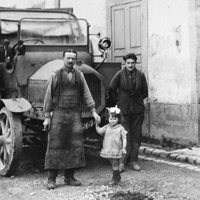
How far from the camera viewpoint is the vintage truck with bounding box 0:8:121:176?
7.62 metres

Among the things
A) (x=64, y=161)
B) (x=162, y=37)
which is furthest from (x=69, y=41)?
(x=64, y=161)

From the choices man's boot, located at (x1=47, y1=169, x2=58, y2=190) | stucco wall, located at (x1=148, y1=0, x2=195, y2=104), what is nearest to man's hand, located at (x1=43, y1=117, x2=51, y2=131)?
man's boot, located at (x1=47, y1=169, x2=58, y2=190)

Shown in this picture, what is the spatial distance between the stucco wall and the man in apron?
346 cm

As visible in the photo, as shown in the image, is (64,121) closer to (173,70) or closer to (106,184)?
(106,184)

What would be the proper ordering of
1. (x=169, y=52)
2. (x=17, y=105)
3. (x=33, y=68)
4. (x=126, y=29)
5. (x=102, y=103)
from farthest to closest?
1. (x=126, y=29)
2. (x=169, y=52)
3. (x=33, y=68)
4. (x=102, y=103)
5. (x=17, y=105)

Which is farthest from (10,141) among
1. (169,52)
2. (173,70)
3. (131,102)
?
(169,52)

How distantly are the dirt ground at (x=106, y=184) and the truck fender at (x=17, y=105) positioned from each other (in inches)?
39.5

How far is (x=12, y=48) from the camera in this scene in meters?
8.64

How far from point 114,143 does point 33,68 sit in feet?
6.88

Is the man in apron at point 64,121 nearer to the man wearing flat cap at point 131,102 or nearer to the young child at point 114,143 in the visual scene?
the young child at point 114,143

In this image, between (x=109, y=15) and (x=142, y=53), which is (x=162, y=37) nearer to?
(x=142, y=53)

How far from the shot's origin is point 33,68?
8.31 metres

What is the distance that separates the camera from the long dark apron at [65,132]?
6.96m

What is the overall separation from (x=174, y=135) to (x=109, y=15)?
3460 millimetres
